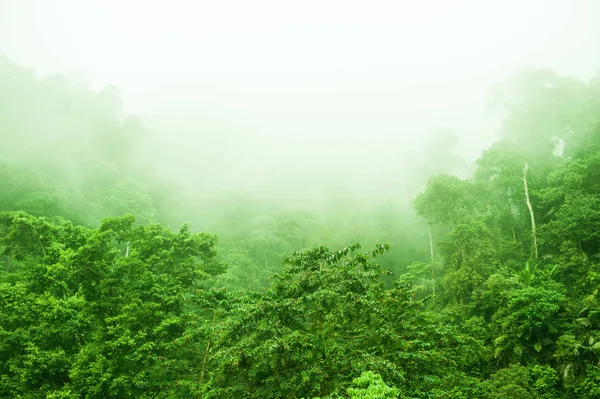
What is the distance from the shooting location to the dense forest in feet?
25.4

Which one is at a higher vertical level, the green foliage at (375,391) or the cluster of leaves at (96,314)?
the cluster of leaves at (96,314)

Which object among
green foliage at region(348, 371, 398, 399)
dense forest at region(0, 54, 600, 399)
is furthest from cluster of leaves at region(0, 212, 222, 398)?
green foliage at region(348, 371, 398, 399)

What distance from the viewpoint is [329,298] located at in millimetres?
7379

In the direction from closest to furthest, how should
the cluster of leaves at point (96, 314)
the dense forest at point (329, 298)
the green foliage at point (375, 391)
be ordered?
the green foliage at point (375, 391) → the dense forest at point (329, 298) → the cluster of leaves at point (96, 314)

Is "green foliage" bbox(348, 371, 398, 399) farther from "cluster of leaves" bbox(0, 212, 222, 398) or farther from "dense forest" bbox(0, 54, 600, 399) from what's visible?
"cluster of leaves" bbox(0, 212, 222, 398)

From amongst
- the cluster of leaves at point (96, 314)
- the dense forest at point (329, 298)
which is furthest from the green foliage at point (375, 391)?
the cluster of leaves at point (96, 314)

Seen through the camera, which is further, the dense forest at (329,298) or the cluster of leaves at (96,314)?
the cluster of leaves at (96,314)

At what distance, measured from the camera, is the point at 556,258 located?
1986cm

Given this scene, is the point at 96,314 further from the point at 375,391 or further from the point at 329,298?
the point at 375,391

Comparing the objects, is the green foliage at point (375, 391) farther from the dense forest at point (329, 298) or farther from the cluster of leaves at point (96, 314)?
the cluster of leaves at point (96, 314)

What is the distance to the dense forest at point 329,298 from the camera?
775 cm

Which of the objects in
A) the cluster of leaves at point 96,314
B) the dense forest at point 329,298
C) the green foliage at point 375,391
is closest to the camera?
the green foliage at point 375,391

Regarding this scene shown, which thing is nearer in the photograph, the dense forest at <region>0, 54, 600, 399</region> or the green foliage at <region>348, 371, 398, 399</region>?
the green foliage at <region>348, 371, 398, 399</region>

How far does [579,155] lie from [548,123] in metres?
7.08
